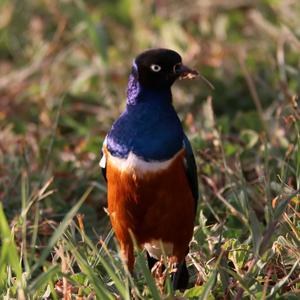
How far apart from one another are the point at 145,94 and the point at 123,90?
7.52 ft

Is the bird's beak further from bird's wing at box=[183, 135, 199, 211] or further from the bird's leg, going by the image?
the bird's leg

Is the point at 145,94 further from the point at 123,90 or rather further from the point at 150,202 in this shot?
the point at 123,90

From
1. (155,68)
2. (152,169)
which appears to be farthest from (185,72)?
(152,169)

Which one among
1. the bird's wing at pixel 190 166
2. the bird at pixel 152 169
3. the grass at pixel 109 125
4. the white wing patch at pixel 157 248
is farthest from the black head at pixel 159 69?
the white wing patch at pixel 157 248

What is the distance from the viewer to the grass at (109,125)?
3104 millimetres

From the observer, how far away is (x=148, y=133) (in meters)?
3.39

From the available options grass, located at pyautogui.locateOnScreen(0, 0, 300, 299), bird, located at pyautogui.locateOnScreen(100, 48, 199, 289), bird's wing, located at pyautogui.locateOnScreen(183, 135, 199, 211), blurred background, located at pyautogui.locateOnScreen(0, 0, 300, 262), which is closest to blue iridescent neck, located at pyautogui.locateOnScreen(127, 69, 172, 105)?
bird, located at pyautogui.locateOnScreen(100, 48, 199, 289)

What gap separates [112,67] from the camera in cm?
597

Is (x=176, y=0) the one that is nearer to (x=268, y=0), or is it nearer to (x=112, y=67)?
(x=268, y=0)

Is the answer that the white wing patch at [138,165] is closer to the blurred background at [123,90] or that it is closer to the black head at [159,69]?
the black head at [159,69]

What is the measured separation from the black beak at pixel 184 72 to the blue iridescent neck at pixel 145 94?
8 cm

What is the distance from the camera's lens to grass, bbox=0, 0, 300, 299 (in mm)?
3104

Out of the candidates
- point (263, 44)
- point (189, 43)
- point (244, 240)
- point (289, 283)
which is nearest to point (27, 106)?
point (189, 43)

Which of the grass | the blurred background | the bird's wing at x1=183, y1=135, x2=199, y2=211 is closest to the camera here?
the grass
